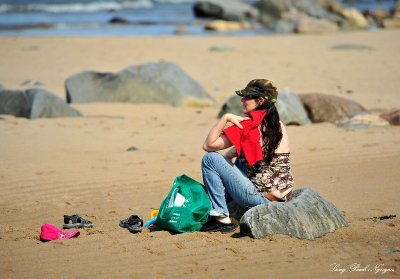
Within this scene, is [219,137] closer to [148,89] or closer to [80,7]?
[148,89]

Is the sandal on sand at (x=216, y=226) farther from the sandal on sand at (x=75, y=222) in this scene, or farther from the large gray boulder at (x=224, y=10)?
the large gray boulder at (x=224, y=10)

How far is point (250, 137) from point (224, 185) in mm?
507

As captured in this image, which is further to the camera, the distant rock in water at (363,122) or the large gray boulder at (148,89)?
the large gray boulder at (148,89)

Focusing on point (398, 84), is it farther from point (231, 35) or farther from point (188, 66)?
point (231, 35)

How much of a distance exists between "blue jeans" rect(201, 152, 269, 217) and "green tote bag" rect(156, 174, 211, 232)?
0.09 m

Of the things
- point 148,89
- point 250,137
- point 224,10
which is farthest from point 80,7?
point 250,137

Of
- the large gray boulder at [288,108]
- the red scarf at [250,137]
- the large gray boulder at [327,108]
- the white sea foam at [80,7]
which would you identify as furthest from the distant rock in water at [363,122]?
the white sea foam at [80,7]

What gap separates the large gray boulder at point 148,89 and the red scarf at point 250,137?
26.9 ft

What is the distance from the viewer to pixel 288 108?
12.3 metres

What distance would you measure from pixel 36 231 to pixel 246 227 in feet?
6.39

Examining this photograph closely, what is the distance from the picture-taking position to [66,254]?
20.2 ft

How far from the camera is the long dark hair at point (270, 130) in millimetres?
6594

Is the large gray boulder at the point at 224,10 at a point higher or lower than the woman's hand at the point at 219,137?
lower

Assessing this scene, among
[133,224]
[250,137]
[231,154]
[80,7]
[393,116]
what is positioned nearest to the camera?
[250,137]
